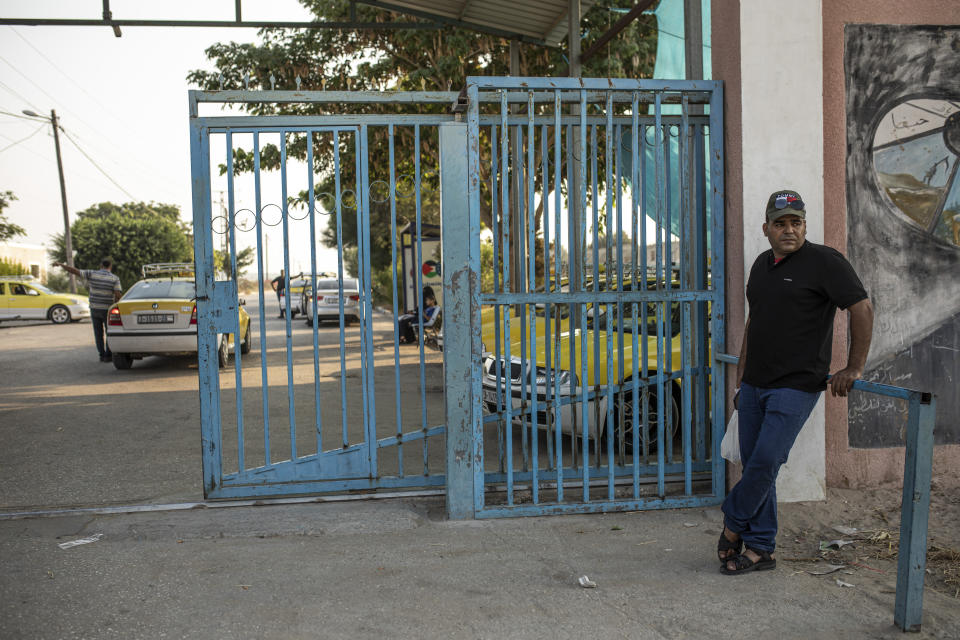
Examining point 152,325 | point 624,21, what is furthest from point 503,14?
point 152,325

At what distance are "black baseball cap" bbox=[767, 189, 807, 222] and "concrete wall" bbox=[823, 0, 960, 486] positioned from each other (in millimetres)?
1410

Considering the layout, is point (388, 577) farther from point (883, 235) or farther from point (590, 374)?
point (883, 235)

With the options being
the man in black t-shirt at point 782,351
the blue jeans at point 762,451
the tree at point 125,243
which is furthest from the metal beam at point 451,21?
the tree at point 125,243

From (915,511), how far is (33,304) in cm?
2899

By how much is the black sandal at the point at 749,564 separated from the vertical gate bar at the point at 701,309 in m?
1.37

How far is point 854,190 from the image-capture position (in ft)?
17.0

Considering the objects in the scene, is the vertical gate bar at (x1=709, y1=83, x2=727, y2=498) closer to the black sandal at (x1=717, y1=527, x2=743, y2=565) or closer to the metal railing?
the black sandal at (x1=717, y1=527, x2=743, y2=565)

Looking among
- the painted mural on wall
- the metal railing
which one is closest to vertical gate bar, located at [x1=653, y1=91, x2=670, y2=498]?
the painted mural on wall

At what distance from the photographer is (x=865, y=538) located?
4562mm

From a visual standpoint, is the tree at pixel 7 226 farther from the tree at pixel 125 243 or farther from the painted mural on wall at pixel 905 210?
the painted mural on wall at pixel 905 210

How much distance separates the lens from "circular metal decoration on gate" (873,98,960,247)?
524 cm

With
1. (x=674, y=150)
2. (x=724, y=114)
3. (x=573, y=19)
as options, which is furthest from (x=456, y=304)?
(x=573, y=19)

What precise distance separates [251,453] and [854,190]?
5.12m

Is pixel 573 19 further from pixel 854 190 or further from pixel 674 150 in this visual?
pixel 854 190
